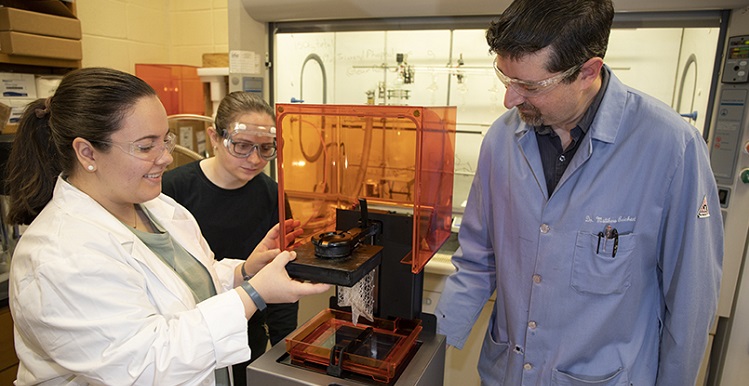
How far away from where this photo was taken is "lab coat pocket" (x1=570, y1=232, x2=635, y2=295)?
1.02 m

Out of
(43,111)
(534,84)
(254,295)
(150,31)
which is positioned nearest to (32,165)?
(43,111)

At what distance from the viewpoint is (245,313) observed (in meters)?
0.96

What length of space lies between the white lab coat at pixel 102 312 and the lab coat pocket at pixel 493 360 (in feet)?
2.16

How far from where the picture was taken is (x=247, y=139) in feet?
5.18

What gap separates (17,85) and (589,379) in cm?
253

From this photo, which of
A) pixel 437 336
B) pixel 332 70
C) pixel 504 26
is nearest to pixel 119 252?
pixel 437 336

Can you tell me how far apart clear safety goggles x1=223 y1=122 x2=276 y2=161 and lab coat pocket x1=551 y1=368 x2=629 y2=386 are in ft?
3.60

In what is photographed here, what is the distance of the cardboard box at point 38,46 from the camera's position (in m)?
1.93

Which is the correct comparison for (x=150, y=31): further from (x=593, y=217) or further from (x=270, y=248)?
(x=593, y=217)

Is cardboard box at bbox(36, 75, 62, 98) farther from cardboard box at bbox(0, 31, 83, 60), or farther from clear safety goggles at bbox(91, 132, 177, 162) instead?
clear safety goggles at bbox(91, 132, 177, 162)

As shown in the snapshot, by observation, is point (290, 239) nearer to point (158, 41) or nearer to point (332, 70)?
point (332, 70)

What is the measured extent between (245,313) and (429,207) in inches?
18.0

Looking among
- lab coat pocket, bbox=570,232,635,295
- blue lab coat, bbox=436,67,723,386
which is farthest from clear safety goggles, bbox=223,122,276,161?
lab coat pocket, bbox=570,232,635,295

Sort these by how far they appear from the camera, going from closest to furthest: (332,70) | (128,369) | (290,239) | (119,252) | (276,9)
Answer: (128,369)
(119,252)
(290,239)
(276,9)
(332,70)
